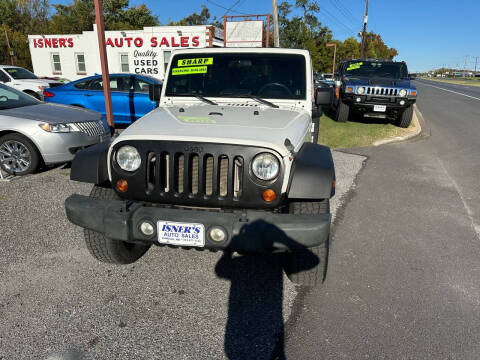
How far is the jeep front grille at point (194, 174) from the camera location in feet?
7.54

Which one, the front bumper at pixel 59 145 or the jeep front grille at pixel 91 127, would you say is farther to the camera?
the jeep front grille at pixel 91 127

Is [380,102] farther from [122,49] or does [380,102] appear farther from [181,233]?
[122,49]

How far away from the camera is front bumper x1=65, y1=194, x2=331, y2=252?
2164 millimetres

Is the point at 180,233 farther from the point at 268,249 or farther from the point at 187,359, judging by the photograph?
the point at 187,359

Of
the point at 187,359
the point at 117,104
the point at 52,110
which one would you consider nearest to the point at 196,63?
the point at 187,359

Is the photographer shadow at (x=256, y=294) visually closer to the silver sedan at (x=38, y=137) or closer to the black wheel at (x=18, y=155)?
the silver sedan at (x=38, y=137)

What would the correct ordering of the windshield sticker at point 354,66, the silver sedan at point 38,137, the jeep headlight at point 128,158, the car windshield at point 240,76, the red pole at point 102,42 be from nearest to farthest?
the jeep headlight at point 128,158
the car windshield at point 240,76
the silver sedan at point 38,137
the red pole at point 102,42
the windshield sticker at point 354,66

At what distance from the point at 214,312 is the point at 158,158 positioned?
1172 millimetres

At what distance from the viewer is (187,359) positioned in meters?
2.10

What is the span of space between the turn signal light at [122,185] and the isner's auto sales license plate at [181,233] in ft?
1.41

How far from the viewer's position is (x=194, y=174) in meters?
2.40

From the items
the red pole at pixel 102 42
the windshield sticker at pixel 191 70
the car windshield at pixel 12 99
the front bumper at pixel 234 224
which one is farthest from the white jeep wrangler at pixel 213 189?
the red pole at pixel 102 42

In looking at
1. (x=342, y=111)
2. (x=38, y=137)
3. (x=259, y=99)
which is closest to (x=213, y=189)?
(x=259, y=99)

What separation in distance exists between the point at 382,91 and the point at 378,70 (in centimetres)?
162
